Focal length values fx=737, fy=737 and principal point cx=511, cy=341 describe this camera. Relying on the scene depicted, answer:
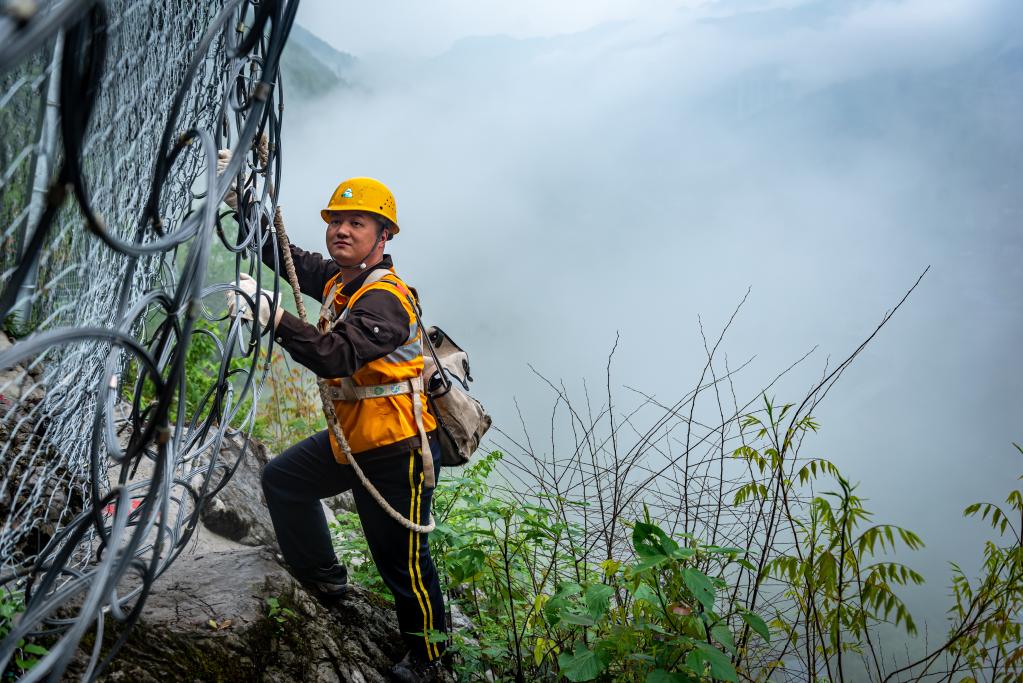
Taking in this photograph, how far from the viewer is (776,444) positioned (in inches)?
107

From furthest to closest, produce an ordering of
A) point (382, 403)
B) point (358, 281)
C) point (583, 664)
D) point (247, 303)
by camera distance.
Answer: point (358, 281) → point (382, 403) → point (583, 664) → point (247, 303)

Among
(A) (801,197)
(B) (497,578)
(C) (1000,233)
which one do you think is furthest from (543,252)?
(B) (497,578)

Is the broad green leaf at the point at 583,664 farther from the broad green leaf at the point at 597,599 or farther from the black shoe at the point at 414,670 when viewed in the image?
the black shoe at the point at 414,670

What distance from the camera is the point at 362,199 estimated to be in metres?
2.87

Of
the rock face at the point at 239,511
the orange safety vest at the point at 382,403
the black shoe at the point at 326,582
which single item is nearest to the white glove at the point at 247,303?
the orange safety vest at the point at 382,403

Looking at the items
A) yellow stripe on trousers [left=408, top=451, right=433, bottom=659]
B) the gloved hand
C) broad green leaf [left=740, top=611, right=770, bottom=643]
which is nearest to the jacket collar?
the gloved hand

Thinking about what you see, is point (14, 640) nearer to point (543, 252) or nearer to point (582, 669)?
point (582, 669)

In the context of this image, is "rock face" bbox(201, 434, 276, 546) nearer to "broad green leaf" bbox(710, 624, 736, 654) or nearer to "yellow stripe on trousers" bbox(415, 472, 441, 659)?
"yellow stripe on trousers" bbox(415, 472, 441, 659)

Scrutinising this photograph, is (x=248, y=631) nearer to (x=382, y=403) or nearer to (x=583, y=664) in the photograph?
(x=382, y=403)

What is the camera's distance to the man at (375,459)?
8.79 ft

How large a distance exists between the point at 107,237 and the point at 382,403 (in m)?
1.76

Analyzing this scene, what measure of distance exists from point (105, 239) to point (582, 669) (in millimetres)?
1960

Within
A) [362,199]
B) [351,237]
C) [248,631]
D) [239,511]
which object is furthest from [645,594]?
[239,511]

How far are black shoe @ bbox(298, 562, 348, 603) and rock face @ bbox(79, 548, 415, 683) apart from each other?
2.1 inches
